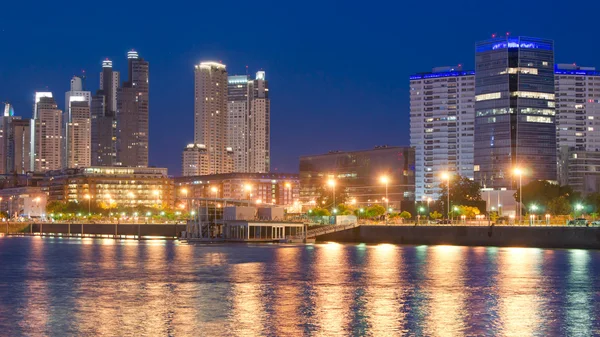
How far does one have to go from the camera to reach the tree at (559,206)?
536 feet

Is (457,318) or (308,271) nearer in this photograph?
(457,318)

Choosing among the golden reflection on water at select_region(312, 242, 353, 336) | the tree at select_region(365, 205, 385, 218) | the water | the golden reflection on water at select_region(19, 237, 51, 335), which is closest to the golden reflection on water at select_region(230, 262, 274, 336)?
the water

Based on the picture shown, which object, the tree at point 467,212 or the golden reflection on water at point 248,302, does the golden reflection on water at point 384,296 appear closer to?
the golden reflection on water at point 248,302

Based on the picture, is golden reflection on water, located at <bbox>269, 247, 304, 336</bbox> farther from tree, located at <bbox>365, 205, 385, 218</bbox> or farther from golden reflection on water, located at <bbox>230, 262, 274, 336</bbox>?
tree, located at <bbox>365, 205, 385, 218</bbox>

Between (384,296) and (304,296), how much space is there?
5246 millimetres

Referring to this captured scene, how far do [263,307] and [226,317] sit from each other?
14.8 feet

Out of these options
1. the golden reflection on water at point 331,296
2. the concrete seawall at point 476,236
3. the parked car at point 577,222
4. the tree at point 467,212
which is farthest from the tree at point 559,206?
the golden reflection on water at point 331,296

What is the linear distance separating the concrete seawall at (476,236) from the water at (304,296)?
23366mm

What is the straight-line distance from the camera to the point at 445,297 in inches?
2350

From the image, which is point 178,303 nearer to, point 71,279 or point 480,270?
point 71,279

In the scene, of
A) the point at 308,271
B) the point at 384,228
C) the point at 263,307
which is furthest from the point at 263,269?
the point at 384,228

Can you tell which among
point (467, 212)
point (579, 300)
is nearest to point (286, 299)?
point (579, 300)

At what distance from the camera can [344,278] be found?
73.0 m

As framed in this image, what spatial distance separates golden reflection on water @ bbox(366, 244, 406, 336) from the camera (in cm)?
4681
